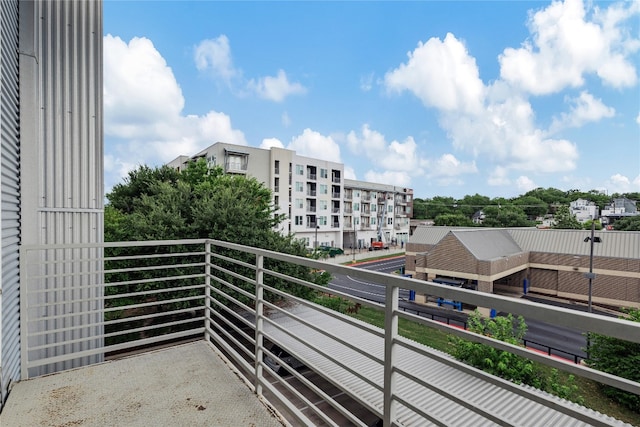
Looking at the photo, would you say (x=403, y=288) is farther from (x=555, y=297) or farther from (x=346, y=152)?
(x=346, y=152)

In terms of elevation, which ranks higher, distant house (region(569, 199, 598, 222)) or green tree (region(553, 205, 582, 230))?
distant house (region(569, 199, 598, 222))

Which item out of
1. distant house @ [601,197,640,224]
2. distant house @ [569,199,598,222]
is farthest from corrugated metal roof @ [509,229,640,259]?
distant house @ [601,197,640,224]

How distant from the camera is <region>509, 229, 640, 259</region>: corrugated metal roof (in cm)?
1695

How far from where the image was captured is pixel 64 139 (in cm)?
289

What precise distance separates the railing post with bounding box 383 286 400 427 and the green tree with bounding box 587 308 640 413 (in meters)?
8.89

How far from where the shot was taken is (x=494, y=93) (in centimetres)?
3234

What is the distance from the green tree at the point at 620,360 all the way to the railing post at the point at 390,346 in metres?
8.89

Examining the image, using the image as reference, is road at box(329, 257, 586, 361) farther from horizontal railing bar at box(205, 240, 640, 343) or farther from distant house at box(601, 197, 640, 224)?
distant house at box(601, 197, 640, 224)

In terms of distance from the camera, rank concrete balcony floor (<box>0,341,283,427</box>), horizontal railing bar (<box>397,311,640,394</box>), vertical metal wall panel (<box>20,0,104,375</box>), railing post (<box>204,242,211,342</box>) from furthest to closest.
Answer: railing post (<box>204,242,211,342</box>), vertical metal wall panel (<box>20,0,104,375</box>), concrete balcony floor (<box>0,341,283,427</box>), horizontal railing bar (<box>397,311,640,394</box>)

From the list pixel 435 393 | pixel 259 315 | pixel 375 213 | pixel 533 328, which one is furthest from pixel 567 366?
pixel 375 213

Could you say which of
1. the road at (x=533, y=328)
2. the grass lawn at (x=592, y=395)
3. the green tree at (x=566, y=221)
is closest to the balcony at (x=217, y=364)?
the grass lawn at (x=592, y=395)

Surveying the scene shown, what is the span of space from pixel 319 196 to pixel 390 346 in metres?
29.6

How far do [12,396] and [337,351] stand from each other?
5217 millimetres

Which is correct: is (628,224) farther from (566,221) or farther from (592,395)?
(592,395)
